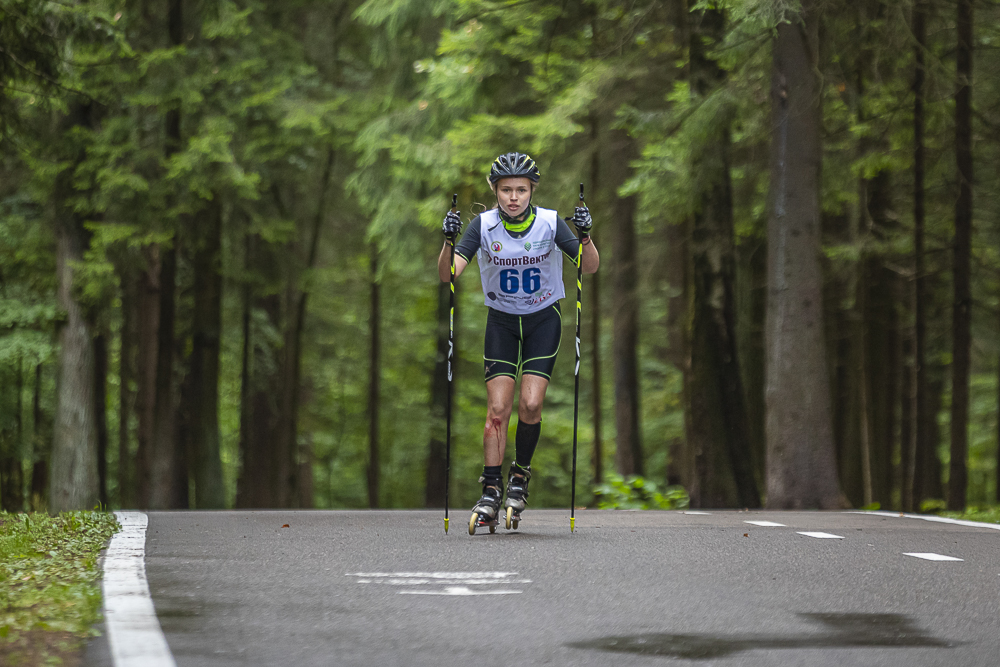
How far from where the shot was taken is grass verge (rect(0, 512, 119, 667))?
4.46m

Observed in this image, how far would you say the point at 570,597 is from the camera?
230 inches

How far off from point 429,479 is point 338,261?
5.93 metres

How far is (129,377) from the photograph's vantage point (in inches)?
1289

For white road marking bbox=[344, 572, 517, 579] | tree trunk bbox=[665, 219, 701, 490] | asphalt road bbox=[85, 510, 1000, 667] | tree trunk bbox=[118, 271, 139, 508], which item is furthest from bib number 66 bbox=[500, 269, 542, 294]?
tree trunk bbox=[118, 271, 139, 508]

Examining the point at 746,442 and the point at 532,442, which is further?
the point at 746,442

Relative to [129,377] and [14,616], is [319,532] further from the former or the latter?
[129,377]

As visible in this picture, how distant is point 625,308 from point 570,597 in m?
18.5

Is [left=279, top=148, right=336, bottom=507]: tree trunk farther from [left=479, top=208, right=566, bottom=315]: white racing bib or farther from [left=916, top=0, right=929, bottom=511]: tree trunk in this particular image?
[left=479, top=208, right=566, bottom=315]: white racing bib

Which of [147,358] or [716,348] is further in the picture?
[147,358]

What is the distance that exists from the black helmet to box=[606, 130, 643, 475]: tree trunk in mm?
13419

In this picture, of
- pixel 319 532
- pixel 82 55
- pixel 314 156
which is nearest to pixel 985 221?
pixel 314 156

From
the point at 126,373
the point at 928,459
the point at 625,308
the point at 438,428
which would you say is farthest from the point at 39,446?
the point at 928,459

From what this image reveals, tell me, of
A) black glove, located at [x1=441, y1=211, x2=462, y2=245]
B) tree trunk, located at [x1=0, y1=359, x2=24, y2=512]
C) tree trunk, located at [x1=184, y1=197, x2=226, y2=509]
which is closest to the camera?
black glove, located at [x1=441, y1=211, x2=462, y2=245]

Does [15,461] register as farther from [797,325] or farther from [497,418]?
[497,418]
